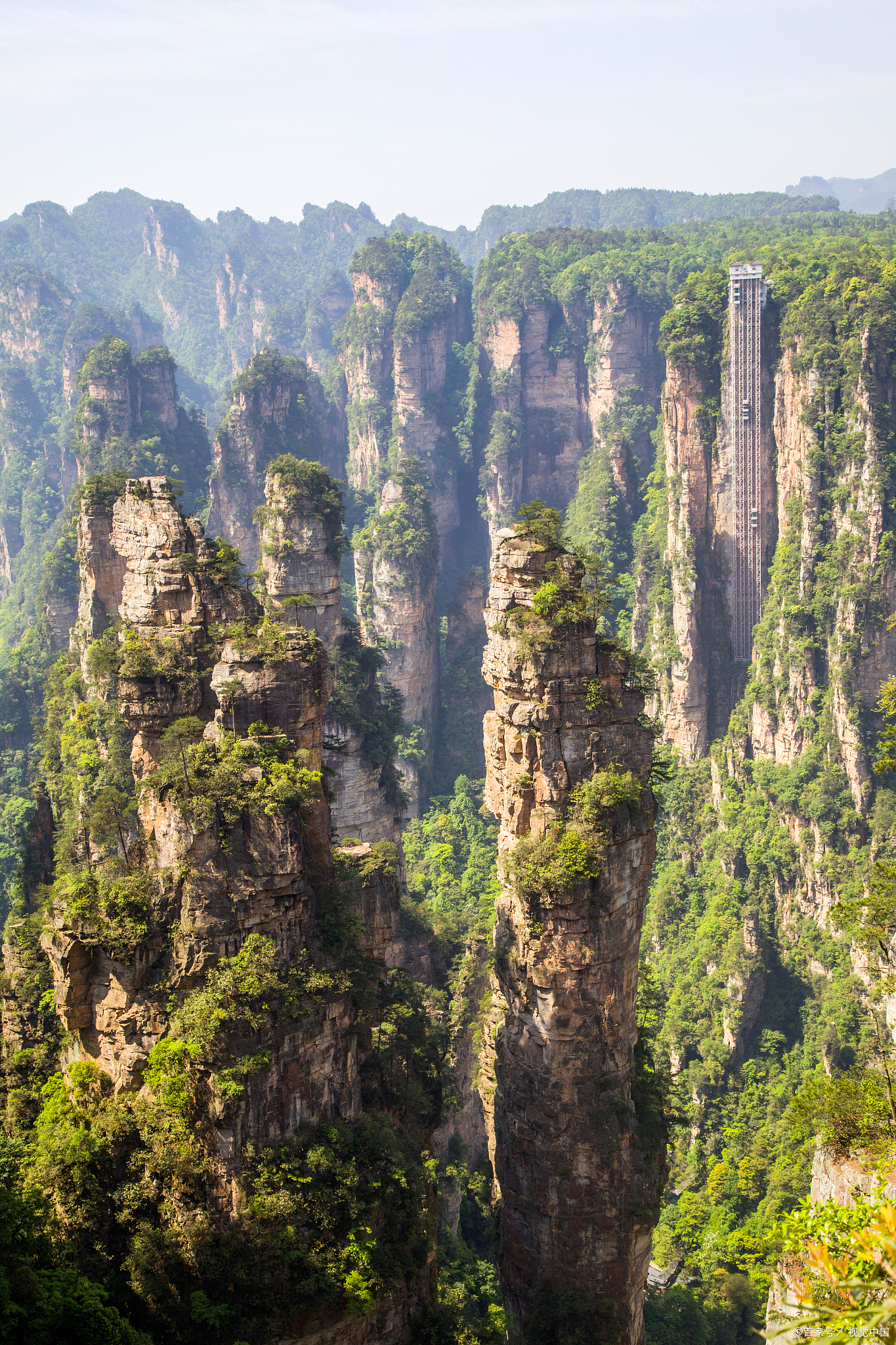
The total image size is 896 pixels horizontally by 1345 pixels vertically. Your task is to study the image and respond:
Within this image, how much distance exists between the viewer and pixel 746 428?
5434 centimetres

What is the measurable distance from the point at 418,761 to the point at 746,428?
75.8ft

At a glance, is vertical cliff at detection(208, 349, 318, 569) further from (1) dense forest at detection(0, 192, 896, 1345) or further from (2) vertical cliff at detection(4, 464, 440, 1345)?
(2) vertical cliff at detection(4, 464, 440, 1345)

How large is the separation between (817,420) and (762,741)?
1413 cm

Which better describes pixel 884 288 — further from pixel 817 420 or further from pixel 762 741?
Answer: pixel 762 741

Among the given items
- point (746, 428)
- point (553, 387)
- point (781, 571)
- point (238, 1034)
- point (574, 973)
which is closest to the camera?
point (238, 1034)

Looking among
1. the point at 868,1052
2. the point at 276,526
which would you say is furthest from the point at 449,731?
the point at 868,1052

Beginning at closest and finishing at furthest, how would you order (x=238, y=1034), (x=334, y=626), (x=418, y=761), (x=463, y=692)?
(x=238, y=1034)
(x=334, y=626)
(x=418, y=761)
(x=463, y=692)

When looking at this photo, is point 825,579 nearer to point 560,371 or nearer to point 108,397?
point 560,371

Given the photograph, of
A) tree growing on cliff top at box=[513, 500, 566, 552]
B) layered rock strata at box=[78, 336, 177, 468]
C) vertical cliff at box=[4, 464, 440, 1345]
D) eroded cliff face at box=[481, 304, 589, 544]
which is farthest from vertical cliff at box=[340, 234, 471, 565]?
vertical cliff at box=[4, 464, 440, 1345]

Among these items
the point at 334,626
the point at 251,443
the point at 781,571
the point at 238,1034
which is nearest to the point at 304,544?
the point at 334,626

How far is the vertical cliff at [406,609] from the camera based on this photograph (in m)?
62.0

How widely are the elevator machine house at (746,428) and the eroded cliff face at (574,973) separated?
30795 millimetres

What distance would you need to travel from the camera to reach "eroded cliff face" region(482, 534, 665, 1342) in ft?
84.1

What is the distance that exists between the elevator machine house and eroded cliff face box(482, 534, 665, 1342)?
3080 cm
